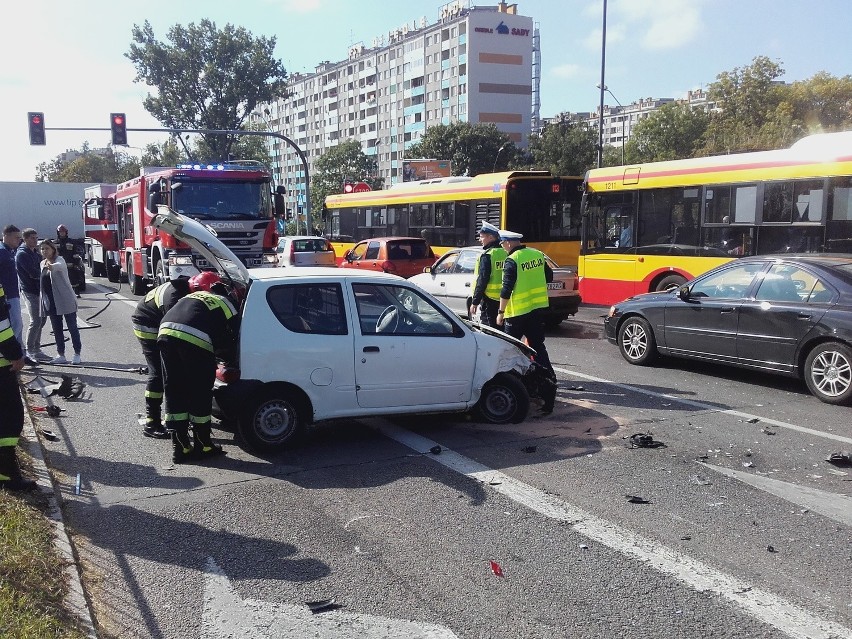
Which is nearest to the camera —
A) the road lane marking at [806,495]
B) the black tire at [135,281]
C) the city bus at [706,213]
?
the road lane marking at [806,495]

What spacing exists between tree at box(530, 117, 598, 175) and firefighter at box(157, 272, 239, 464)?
60.8 metres

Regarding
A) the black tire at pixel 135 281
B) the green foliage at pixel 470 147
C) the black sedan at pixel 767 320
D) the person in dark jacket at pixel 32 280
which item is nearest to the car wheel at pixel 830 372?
the black sedan at pixel 767 320

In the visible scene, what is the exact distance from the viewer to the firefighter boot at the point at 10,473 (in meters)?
5.33

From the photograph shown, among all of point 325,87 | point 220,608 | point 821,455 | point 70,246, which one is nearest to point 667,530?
point 821,455

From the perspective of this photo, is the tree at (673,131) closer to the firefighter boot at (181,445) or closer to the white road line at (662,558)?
the white road line at (662,558)

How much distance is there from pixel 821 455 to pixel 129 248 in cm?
1920

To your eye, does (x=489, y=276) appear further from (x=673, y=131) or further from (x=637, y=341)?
(x=673, y=131)

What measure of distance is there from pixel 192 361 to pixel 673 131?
221ft

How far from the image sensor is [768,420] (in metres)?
7.57

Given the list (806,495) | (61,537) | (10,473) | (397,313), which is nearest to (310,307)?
(397,313)

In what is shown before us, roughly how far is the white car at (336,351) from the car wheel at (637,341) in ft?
12.4

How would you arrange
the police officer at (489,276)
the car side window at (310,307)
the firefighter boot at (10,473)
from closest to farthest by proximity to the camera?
1. the firefighter boot at (10,473)
2. the car side window at (310,307)
3. the police officer at (489,276)

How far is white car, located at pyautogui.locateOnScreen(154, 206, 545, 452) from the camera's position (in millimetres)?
6434

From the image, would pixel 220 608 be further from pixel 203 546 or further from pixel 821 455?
pixel 821 455
